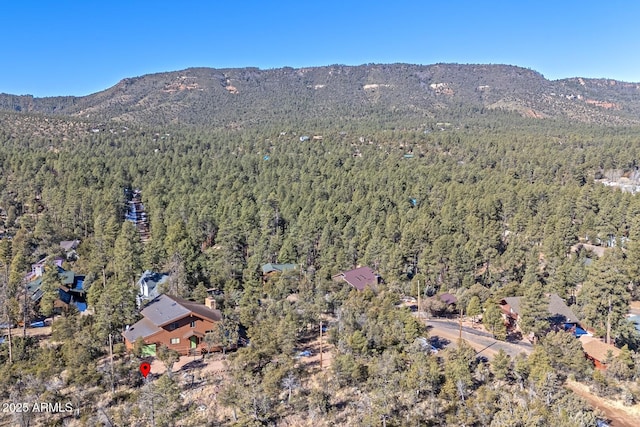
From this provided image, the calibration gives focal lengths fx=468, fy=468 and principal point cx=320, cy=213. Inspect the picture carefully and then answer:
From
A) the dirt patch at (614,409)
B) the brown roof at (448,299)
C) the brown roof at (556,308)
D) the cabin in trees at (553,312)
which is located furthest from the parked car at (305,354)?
the brown roof at (556,308)

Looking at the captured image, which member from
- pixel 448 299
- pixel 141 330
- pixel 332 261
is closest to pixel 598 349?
pixel 448 299

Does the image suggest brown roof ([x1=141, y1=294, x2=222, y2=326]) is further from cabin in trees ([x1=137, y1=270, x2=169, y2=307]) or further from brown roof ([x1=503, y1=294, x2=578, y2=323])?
brown roof ([x1=503, y1=294, x2=578, y2=323])

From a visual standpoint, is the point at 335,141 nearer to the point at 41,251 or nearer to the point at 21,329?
the point at 41,251

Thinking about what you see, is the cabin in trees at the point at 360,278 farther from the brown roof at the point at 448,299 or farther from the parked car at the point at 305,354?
the parked car at the point at 305,354

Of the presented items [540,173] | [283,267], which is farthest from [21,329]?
[540,173]

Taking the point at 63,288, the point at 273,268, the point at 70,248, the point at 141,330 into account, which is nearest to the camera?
the point at 141,330

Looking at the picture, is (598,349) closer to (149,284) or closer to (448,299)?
(448,299)

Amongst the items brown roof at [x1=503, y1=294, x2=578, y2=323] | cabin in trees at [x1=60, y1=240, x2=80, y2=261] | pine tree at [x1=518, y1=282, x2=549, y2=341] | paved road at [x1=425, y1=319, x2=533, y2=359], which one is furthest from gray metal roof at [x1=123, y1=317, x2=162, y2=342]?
brown roof at [x1=503, y1=294, x2=578, y2=323]
